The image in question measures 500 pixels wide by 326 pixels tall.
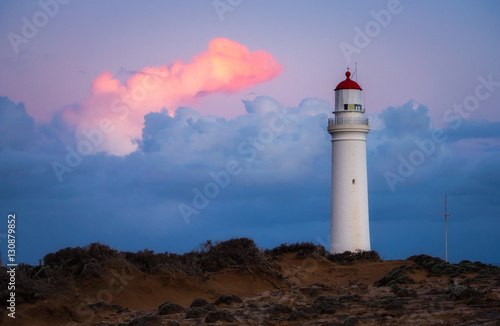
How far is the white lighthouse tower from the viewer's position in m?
34.8

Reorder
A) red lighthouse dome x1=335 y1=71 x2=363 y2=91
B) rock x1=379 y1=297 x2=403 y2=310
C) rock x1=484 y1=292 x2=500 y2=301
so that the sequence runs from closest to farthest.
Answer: rock x1=484 y1=292 x2=500 y2=301
rock x1=379 y1=297 x2=403 y2=310
red lighthouse dome x1=335 y1=71 x2=363 y2=91

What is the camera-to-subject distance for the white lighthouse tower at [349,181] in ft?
114

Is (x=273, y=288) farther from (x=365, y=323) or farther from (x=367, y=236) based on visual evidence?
(x=367, y=236)

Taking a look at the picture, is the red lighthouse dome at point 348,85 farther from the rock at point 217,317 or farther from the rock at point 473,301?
the rock at point 217,317

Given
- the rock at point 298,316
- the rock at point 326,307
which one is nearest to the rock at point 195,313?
the rock at point 298,316

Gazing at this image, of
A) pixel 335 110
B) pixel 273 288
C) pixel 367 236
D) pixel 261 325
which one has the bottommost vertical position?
pixel 261 325

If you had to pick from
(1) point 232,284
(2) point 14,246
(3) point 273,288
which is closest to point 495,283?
(3) point 273,288

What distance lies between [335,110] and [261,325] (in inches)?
872

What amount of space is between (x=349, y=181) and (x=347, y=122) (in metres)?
3.46

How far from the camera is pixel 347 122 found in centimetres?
3534

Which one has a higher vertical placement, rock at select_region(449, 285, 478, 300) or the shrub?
the shrub

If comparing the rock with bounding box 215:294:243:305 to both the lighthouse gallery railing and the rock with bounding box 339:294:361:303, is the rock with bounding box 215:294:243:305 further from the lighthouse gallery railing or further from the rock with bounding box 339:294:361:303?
the lighthouse gallery railing

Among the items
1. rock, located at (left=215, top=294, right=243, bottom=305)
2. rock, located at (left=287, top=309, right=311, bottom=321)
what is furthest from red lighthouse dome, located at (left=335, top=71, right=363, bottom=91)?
rock, located at (left=287, top=309, right=311, bottom=321)

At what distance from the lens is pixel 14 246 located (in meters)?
15.2
